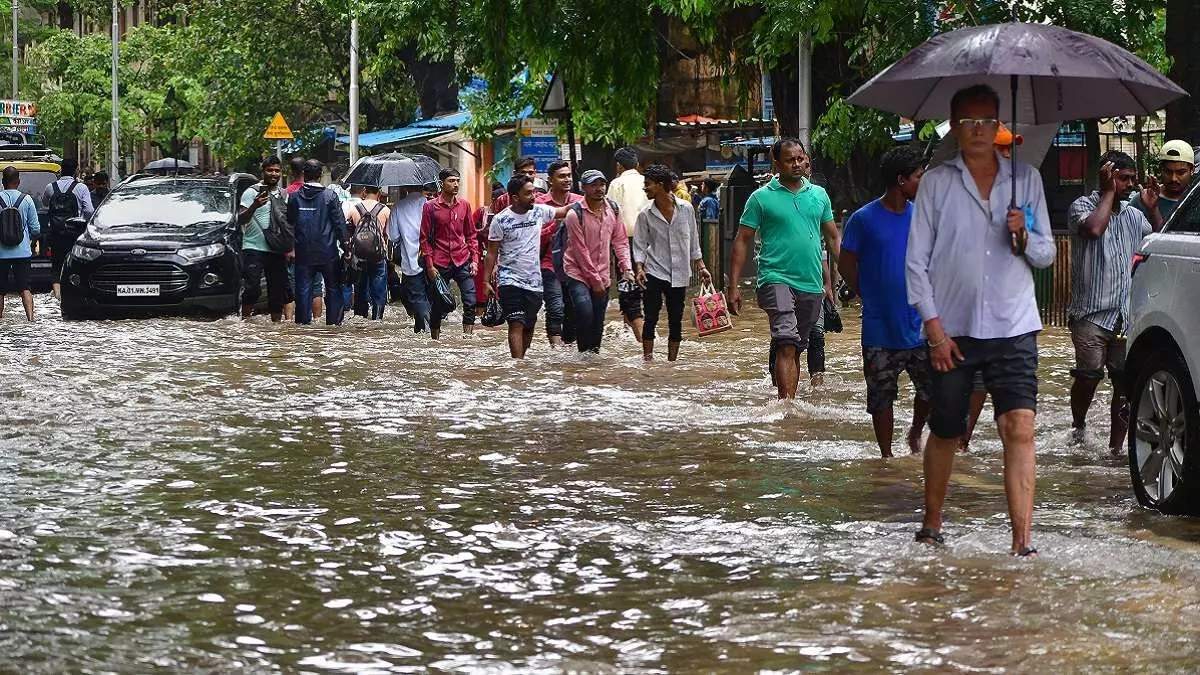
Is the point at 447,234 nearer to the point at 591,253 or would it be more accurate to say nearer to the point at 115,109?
the point at 591,253

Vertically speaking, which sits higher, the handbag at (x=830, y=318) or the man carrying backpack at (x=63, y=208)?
the man carrying backpack at (x=63, y=208)

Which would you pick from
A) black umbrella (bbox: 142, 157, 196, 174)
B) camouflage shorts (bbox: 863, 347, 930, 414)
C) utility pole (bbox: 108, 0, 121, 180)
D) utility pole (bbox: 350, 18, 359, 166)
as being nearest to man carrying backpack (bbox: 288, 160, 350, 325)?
black umbrella (bbox: 142, 157, 196, 174)

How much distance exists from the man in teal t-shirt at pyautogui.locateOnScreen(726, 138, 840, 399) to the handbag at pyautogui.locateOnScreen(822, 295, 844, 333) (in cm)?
76

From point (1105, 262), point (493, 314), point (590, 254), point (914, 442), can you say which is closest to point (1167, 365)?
point (1105, 262)

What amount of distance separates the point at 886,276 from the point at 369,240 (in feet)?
39.4

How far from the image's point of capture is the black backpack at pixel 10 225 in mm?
21969

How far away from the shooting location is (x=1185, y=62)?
542 inches

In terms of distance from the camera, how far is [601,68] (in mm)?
19094

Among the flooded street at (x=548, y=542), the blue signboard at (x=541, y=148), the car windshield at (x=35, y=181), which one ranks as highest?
the blue signboard at (x=541, y=148)

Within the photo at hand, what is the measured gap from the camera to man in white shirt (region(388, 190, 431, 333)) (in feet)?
66.4

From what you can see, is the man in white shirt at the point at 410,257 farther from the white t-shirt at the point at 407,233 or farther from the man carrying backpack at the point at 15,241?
the man carrying backpack at the point at 15,241

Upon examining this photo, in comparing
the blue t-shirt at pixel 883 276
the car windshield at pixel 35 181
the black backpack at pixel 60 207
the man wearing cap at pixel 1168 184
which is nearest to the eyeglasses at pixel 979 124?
the blue t-shirt at pixel 883 276

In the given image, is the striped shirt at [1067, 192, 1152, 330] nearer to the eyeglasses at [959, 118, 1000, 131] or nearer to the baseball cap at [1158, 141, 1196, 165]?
the baseball cap at [1158, 141, 1196, 165]

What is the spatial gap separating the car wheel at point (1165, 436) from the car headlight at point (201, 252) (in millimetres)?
15090
